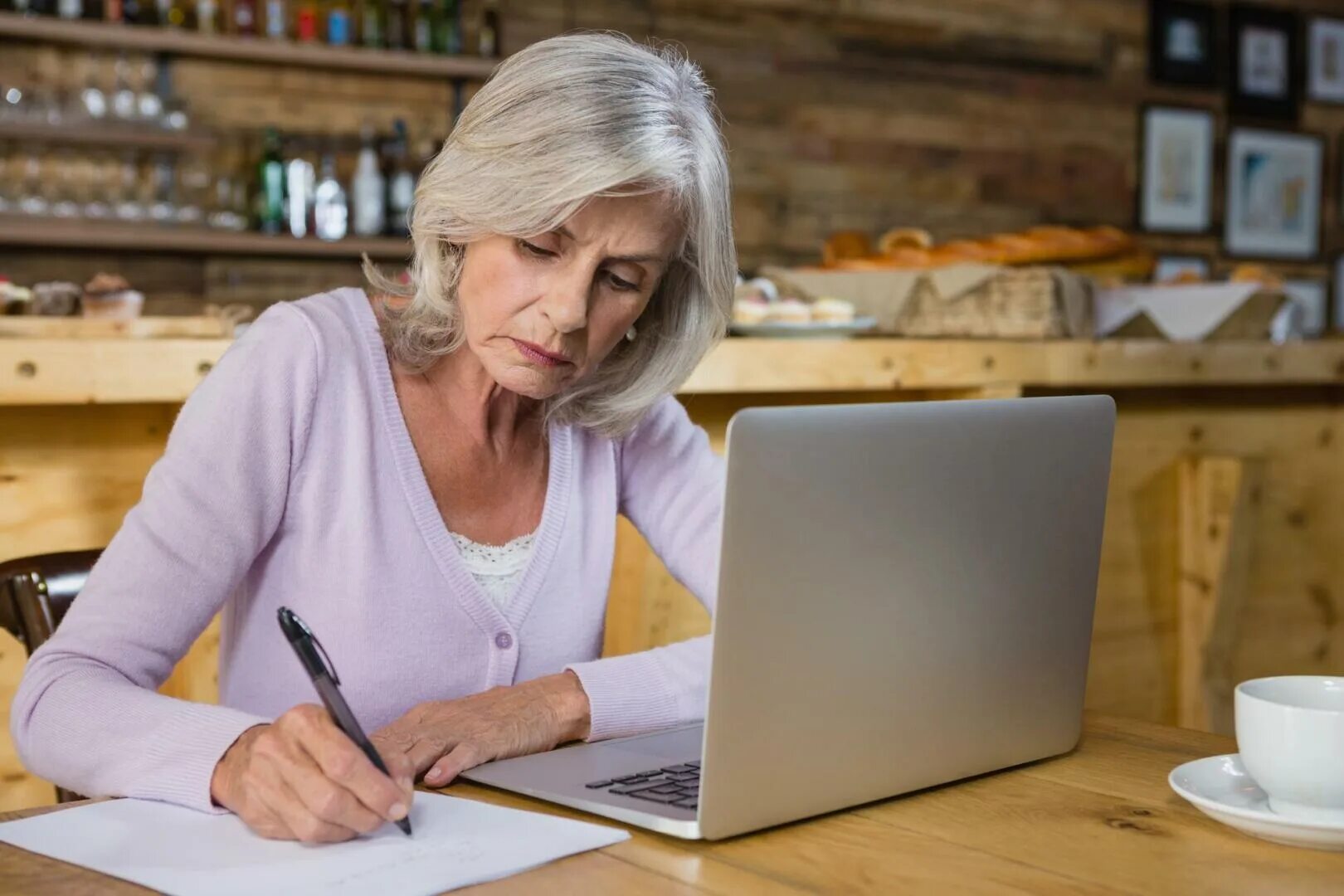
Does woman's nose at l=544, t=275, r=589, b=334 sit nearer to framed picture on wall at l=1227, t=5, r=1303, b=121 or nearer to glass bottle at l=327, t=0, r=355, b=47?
glass bottle at l=327, t=0, r=355, b=47

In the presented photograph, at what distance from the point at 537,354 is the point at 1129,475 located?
63.6 inches

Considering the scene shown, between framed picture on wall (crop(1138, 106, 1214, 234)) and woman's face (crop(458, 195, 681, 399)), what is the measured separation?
4.21 m

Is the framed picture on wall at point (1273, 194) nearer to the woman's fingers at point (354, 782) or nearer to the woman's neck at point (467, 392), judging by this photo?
the woman's neck at point (467, 392)

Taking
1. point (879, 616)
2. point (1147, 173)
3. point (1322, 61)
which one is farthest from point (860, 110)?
point (879, 616)

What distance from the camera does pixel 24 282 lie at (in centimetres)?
350

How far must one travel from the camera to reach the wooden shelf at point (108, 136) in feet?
10.7

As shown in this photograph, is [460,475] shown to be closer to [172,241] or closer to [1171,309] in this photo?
[1171,309]

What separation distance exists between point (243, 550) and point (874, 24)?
3760 mm

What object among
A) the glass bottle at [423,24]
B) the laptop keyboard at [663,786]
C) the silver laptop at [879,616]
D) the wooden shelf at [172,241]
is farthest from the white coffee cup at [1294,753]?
the glass bottle at [423,24]

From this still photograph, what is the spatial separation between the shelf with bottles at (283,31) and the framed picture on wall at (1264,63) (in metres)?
2.69

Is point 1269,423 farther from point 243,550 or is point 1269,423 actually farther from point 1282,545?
point 243,550

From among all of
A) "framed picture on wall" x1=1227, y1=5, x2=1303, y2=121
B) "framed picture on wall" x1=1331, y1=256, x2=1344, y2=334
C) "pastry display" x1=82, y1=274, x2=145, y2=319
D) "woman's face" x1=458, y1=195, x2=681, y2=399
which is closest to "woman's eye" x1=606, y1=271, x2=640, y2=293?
"woman's face" x1=458, y1=195, x2=681, y2=399

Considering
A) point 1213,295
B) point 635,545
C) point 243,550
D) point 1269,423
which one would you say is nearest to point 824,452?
point 243,550

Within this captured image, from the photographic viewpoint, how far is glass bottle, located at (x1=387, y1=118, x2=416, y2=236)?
3.79 m
